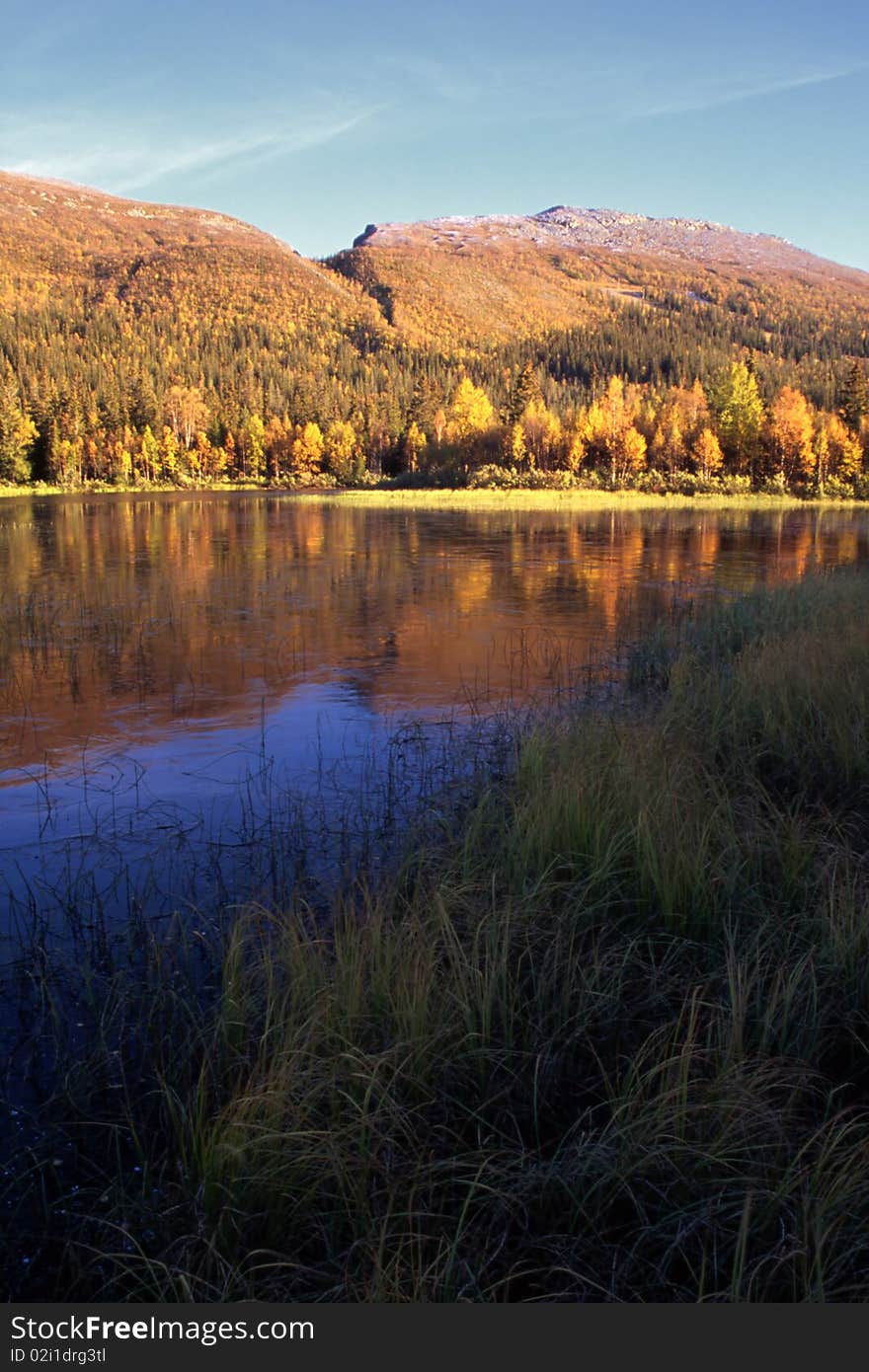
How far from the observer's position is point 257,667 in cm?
1287

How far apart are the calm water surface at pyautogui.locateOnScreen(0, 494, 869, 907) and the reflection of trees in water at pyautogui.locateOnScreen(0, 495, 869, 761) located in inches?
2.6

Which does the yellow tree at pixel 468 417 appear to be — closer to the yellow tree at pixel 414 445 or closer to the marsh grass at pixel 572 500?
the yellow tree at pixel 414 445

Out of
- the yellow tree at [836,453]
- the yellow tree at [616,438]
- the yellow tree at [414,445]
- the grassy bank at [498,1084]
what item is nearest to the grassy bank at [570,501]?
the yellow tree at [836,453]

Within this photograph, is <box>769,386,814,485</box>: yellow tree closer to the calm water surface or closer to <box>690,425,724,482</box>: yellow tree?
<box>690,425,724,482</box>: yellow tree

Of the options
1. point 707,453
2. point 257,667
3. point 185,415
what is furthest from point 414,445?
point 257,667

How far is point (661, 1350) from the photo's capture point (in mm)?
2301

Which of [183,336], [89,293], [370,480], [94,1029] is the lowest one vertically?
[94,1029]

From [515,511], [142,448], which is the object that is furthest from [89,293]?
[515,511]

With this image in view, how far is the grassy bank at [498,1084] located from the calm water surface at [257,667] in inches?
61.2

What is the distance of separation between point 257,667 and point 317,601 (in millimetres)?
6386

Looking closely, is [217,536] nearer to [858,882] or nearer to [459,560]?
[459,560]

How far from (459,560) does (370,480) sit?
233ft

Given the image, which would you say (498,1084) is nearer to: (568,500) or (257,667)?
(257,667)

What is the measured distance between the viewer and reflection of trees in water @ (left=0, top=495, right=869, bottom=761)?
11680mm
